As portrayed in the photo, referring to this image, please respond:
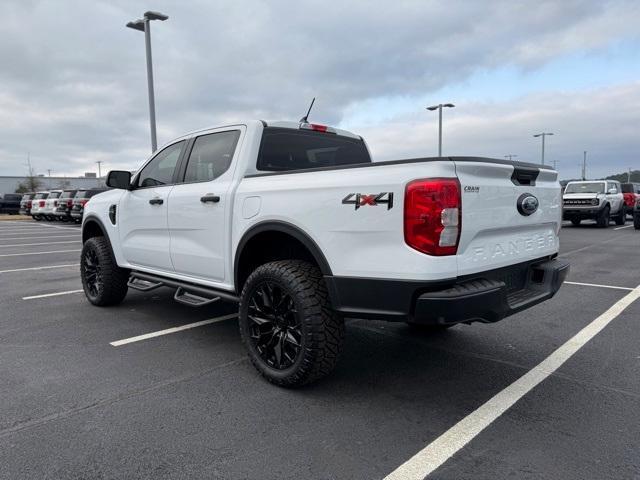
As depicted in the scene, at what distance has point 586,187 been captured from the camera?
1873cm

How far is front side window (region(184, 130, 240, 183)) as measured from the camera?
4094 millimetres

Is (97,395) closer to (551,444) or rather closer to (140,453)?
(140,453)

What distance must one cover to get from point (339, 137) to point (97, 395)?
3.06m

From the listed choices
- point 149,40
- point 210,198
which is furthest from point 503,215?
point 149,40

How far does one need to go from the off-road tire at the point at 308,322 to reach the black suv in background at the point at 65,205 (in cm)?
2280

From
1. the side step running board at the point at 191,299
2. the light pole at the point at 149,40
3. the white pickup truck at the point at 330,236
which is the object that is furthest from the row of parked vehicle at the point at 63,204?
the white pickup truck at the point at 330,236

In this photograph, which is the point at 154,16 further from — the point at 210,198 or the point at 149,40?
the point at 210,198

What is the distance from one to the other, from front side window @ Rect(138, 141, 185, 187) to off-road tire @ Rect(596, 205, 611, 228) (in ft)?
56.1

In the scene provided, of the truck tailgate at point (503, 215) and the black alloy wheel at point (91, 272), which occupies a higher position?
the truck tailgate at point (503, 215)

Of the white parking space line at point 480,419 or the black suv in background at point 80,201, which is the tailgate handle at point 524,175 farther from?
the black suv in background at point 80,201

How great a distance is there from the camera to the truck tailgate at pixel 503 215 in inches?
110

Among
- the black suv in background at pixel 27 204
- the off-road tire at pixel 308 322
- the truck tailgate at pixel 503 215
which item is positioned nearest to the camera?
the truck tailgate at pixel 503 215

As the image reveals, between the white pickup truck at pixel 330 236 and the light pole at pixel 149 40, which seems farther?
the light pole at pixel 149 40

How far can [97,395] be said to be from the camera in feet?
10.8
